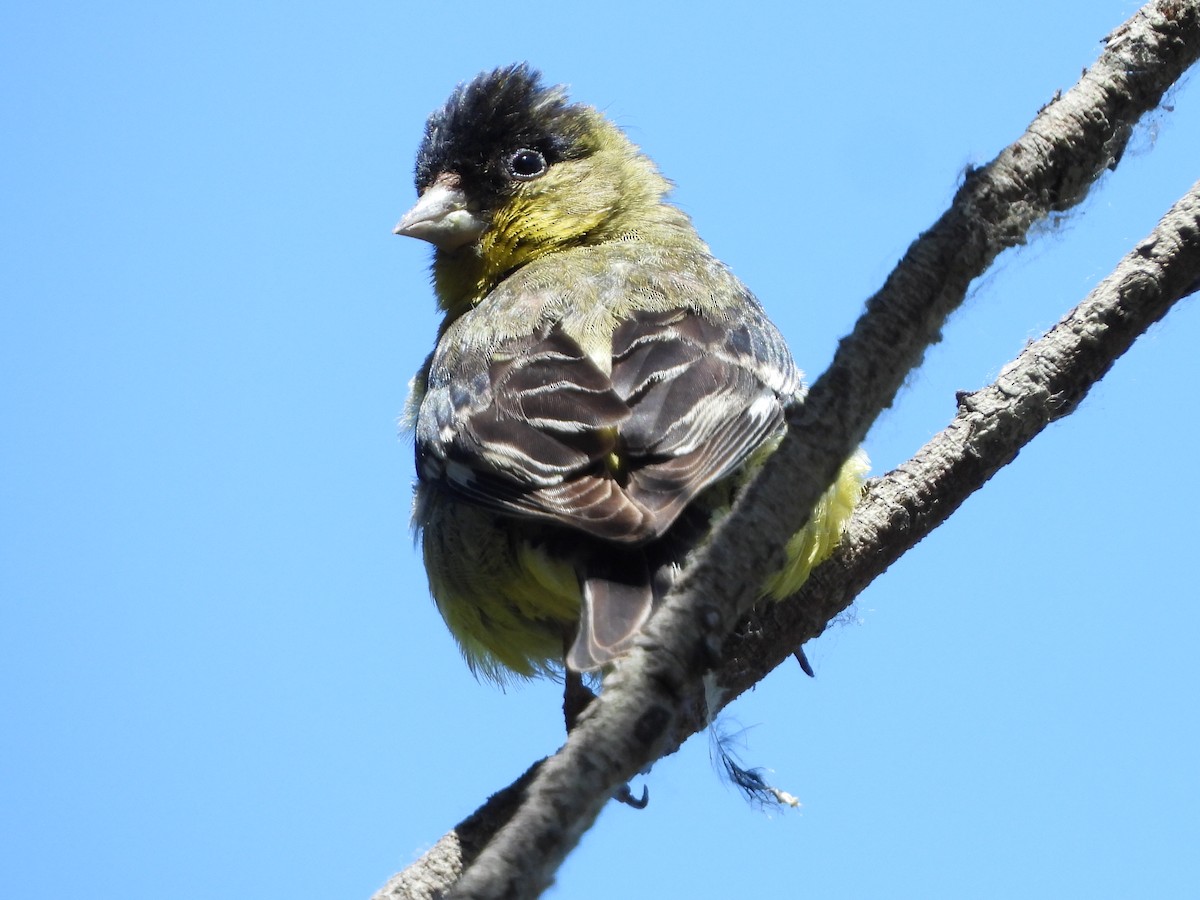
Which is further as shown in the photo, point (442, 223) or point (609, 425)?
point (442, 223)

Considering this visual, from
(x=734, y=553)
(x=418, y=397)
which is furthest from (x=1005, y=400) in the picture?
(x=418, y=397)

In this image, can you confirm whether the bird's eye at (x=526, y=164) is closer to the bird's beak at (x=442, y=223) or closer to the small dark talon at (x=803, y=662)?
the bird's beak at (x=442, y=223)

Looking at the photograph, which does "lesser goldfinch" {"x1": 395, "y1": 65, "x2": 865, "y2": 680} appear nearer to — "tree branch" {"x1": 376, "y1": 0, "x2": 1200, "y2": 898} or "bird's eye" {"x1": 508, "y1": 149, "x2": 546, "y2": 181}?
"bird's eye" {"x1": 508, "y1": 149, "x2": 546, "y2": 181}

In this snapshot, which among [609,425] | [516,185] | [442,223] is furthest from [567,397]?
[516,185]

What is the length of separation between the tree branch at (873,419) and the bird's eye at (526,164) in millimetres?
2492

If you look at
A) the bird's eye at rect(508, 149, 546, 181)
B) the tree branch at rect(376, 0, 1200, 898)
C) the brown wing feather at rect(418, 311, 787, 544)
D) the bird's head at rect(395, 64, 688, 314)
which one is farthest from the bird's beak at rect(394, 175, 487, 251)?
the tree branch at rect(376, 0, 1200, 898)

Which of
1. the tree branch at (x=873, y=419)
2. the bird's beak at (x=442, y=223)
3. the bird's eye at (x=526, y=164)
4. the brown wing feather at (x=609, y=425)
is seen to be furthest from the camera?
the bird's eye at (x=526, y=164)

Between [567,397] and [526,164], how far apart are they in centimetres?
238

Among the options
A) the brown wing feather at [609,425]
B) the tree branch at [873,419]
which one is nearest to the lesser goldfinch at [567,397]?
the brown wing feather at [609,425]

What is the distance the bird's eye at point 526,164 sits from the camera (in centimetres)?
602

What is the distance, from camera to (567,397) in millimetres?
4008

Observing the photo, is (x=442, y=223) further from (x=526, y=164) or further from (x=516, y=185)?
(x=526, y=164)

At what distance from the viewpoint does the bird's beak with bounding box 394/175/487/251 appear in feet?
18.9

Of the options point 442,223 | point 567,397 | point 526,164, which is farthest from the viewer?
point 526,164
